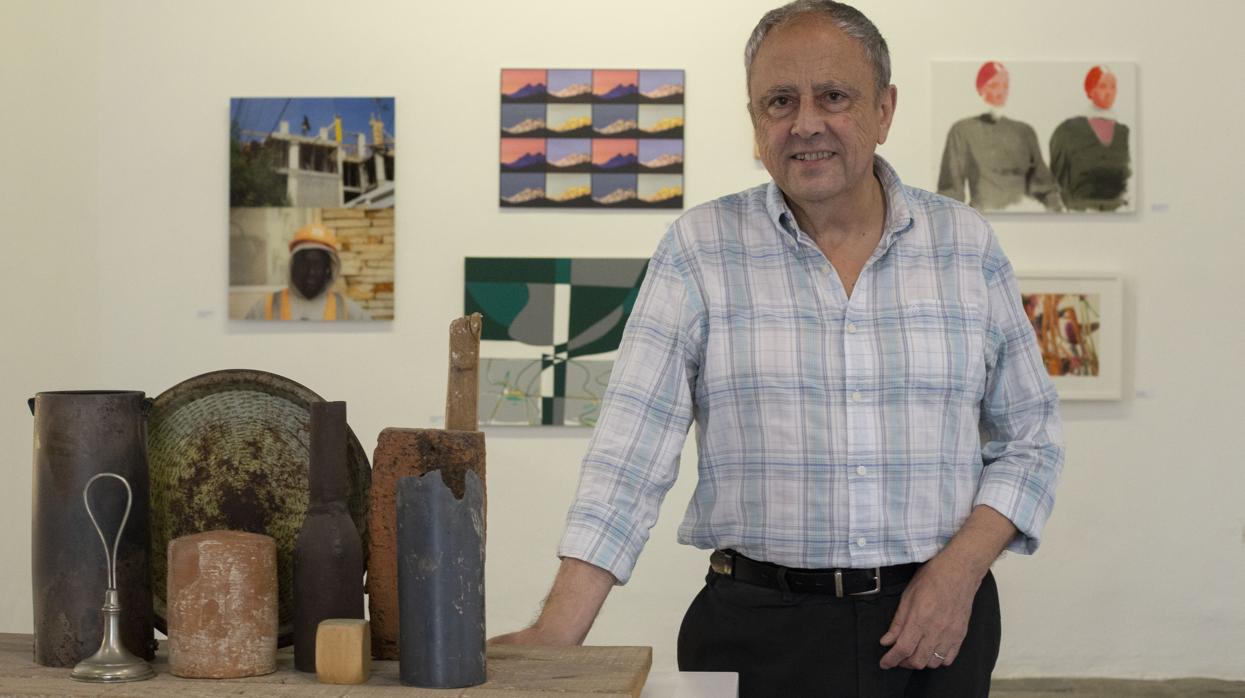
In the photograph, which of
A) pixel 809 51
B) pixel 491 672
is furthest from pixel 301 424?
pixel 809 51

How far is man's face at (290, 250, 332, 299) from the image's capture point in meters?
3.99

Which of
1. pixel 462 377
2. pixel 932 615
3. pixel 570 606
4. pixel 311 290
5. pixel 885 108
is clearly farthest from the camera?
pixel 311 290

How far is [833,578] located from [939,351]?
1.13ft

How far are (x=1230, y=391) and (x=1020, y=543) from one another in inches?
96.1

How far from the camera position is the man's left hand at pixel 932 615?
5.65 feet

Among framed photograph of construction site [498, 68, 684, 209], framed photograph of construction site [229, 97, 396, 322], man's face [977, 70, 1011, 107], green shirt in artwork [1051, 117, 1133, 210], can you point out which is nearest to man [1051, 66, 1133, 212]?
green shirt in artwork [1051, 117, 1133, 210]

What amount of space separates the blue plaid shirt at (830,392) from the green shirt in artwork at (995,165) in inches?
83.0

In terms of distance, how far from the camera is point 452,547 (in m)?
1.18

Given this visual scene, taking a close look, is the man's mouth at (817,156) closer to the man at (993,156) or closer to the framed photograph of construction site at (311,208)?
the man at (993,156)

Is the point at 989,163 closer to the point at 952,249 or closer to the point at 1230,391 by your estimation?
the point at 1230,391

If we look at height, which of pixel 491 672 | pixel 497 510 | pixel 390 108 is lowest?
pixel 497 510

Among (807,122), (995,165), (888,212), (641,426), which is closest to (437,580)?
(641,426)

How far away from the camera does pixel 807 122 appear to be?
67.9 inches

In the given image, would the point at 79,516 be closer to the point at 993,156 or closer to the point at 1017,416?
the point at 1017,416
